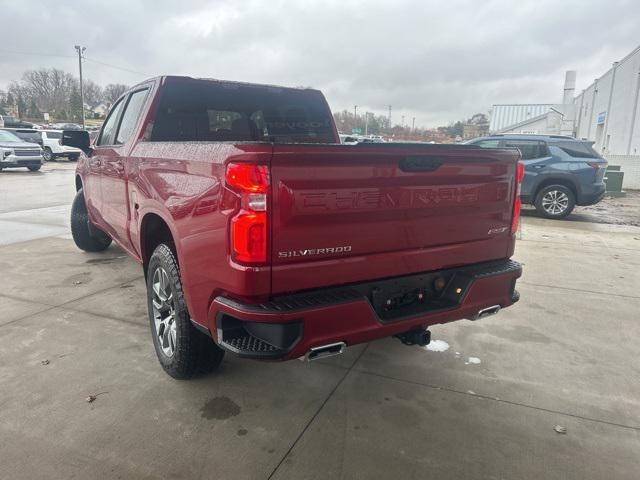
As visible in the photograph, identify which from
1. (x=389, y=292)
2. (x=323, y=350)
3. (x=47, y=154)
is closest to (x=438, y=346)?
(x=389, y=292)

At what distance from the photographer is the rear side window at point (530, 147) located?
34.5 ft

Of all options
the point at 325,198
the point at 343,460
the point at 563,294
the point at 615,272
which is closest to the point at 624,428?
the point at 343,460

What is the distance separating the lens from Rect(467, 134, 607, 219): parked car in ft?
33.1

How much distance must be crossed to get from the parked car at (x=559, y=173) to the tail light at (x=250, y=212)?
9.13 m

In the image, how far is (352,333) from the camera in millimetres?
2373

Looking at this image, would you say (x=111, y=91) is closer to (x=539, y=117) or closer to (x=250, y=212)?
(x=539, y=117)

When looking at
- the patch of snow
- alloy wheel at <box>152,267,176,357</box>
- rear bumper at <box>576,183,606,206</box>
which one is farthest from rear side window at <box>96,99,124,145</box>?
rear bumper at <box>576,183,606,206</box>

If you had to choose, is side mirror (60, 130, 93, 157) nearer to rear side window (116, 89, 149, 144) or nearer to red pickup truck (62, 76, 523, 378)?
rear side window (116, 89, 149, 144)

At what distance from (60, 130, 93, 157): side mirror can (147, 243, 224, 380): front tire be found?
2437mm

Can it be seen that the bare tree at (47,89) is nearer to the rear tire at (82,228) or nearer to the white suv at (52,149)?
the white suv at (52,149)

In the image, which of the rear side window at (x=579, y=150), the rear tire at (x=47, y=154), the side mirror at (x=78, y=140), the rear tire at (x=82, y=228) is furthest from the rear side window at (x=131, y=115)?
the rear tire at (x=47, y=154)

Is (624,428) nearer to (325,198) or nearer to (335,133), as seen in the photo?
(325,198)

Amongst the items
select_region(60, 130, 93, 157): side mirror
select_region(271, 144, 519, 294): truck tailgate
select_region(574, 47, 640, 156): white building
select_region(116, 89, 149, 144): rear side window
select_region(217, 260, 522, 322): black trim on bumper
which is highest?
select_region(574, 47, 640, 156): white building

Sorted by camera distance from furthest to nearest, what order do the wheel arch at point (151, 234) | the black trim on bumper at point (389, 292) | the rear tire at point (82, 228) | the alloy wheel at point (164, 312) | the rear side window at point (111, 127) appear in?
the rear tire at point (82, 228) < the rear side window at point (111, 127) < the wheel arch at point (151, 234) < the alloy wheel at point (164, 312) < the black trim on bumper at point (389, 292)
